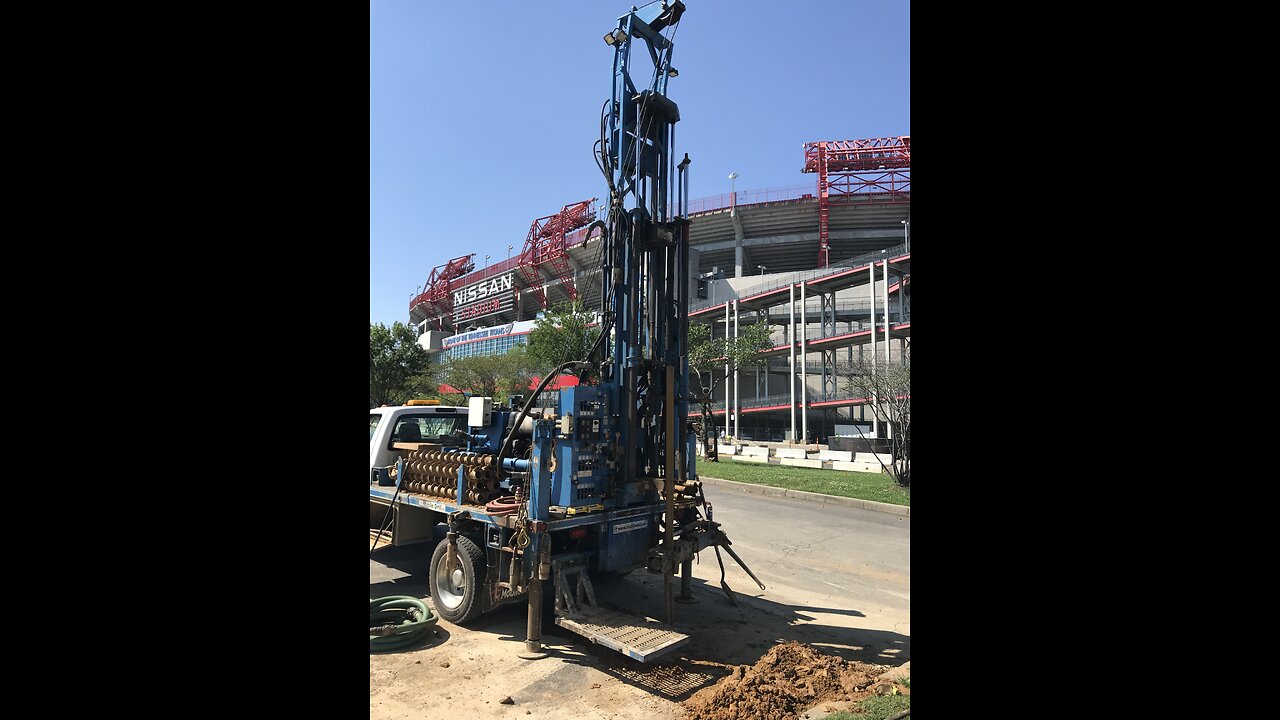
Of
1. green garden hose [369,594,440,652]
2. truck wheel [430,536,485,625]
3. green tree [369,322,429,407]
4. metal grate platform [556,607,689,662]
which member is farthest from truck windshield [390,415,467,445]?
green tree [369,322,429,407]

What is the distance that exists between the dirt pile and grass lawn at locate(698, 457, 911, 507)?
33.3 feet

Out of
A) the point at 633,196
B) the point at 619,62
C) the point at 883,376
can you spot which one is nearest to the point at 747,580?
the point at 633,196

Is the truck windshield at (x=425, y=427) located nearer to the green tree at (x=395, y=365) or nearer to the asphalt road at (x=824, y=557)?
the asphalt road at (x=824, y=557)

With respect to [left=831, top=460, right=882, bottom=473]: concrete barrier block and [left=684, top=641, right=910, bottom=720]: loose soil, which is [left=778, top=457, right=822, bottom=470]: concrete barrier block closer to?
[left=831, top=460, right=882, bottom=473]: concrete barrier block

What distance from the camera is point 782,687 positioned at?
16.1 feet

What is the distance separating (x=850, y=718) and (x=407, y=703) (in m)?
3.17

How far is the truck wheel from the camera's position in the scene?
6.48 m

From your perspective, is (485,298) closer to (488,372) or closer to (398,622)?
(488,372)

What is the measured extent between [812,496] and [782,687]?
1159 cm

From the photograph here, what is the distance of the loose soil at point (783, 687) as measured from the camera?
Answer: 4656 mm

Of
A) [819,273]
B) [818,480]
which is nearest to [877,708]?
[818,480]
